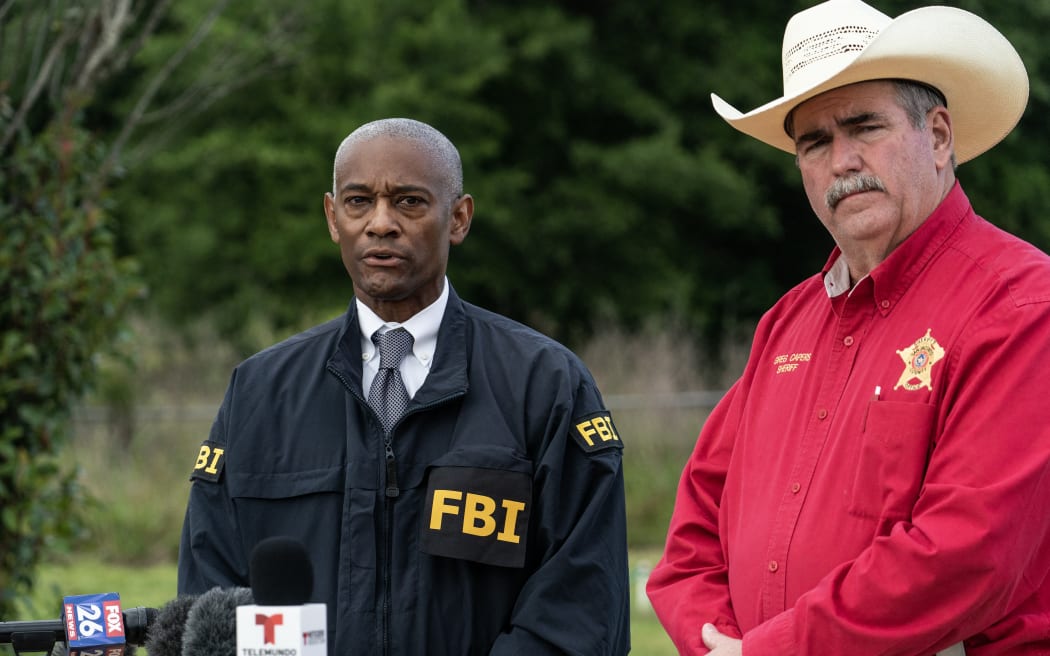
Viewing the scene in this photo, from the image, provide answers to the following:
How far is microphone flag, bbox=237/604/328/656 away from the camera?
193cm

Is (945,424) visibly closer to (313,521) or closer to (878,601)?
(878,601)

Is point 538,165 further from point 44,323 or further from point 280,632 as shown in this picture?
point 280,632

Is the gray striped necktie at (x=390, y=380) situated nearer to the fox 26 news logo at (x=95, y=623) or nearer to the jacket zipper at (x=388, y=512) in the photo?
the jacket zipper at (x=388, y=512)

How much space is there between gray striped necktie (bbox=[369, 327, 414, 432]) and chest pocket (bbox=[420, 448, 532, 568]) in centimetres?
19

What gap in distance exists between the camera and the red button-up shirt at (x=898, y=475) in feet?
9.17

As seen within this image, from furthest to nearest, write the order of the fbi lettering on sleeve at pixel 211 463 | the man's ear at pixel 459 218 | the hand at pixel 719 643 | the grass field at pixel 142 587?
1. the grass field at pixel 142 587
2. the man's ear at pixel 459 218
3. the fbi lettering on sleeve at pixel 211 463
4. the hand at pixel 719 643

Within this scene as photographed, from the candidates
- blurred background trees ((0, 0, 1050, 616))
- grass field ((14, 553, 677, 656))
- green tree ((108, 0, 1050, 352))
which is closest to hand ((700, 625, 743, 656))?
grass field ((14, 553, 677, 656))

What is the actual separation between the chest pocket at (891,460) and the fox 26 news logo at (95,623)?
153 cm

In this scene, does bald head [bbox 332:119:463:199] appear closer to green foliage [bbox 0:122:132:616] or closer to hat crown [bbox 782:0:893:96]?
hat crown [bbox 782:0:893:96]

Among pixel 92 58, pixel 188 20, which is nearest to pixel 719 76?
pixel 188 20

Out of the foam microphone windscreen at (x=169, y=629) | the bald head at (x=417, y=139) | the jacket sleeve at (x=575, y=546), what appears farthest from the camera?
the bald head at (x=417, y=139)

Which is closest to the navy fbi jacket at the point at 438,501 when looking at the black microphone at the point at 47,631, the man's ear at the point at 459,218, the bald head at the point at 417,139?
the man's ear at the point at 459,218

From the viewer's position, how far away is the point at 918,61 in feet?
10.5

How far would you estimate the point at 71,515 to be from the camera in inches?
237
